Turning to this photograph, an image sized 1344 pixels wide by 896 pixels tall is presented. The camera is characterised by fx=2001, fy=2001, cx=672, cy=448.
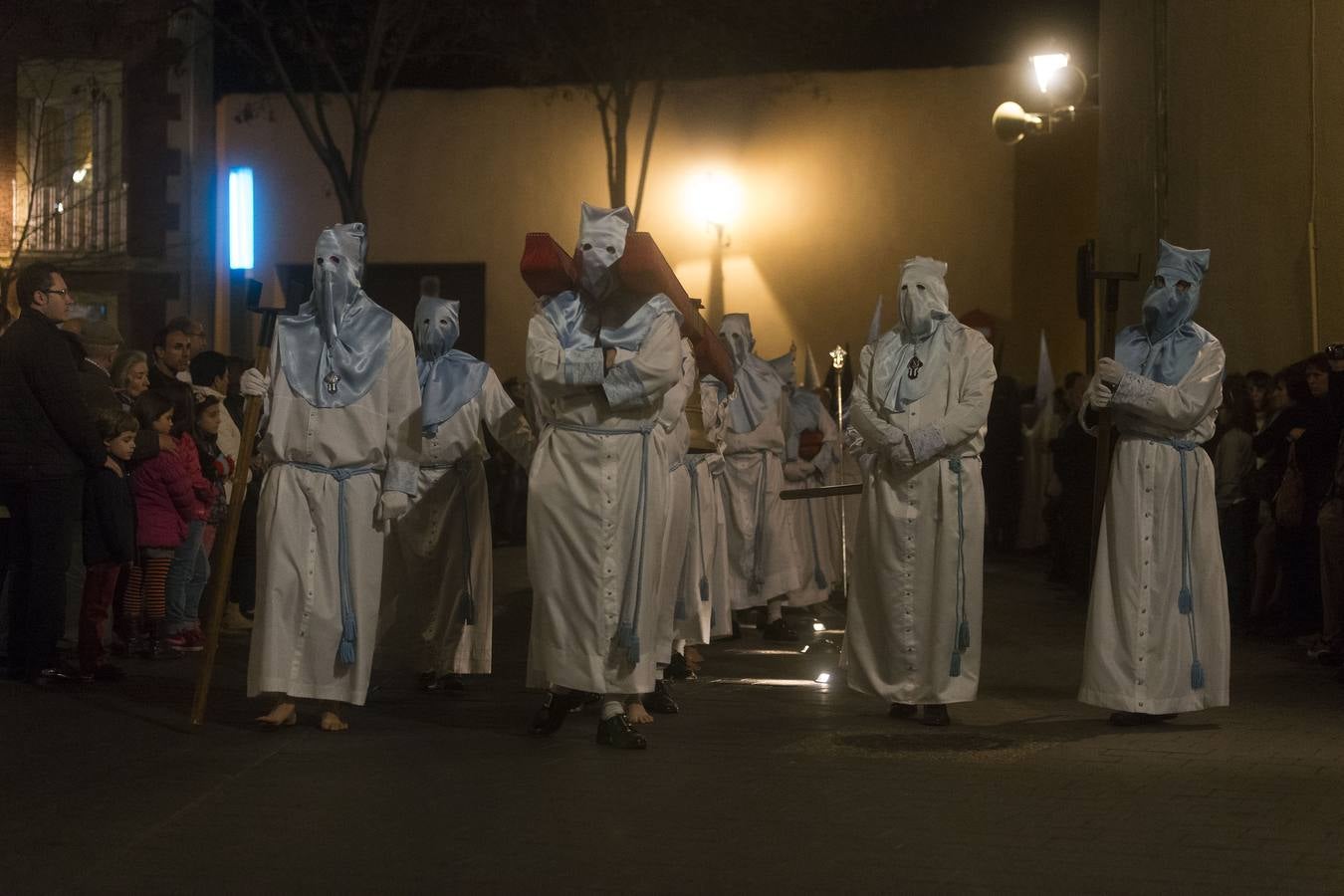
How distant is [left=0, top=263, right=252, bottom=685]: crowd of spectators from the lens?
Result: 34.5 ft

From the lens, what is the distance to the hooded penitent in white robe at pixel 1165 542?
31.5 feet

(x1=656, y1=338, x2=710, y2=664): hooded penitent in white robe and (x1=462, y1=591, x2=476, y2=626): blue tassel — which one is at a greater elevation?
(x1=656, y1=338, x2=710, y2=664): hooded penitent in white robe

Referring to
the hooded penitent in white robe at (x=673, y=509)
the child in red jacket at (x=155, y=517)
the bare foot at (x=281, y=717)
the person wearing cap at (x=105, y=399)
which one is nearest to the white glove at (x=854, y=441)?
the hooded penitent in white robe at (x=673, y=509)

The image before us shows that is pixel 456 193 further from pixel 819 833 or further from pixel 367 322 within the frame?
pixel 819 833

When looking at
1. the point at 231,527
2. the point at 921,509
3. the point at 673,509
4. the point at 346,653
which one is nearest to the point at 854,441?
the point at 921,509

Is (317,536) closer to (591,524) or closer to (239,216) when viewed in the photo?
(591,524)

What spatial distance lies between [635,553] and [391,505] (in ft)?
3.81

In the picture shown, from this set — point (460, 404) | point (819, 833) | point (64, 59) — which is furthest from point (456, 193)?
point (819, 833)

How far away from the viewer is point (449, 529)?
428 inches

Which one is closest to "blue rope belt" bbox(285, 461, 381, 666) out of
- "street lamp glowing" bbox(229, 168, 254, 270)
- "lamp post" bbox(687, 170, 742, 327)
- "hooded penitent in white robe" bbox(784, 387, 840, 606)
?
"hooded penitent in white robe" bbox(784, 387, 840, 606)

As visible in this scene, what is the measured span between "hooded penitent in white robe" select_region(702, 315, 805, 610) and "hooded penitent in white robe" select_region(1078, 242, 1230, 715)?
4.35 m

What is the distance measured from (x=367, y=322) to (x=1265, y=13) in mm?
10191

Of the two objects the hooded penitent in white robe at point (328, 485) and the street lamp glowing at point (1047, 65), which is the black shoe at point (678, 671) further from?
the street lamp glowing at point (1047, 65)

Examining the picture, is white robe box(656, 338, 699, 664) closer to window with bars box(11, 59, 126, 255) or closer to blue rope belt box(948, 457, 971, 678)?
blue rope belt box(948, 457, 971, 678)
